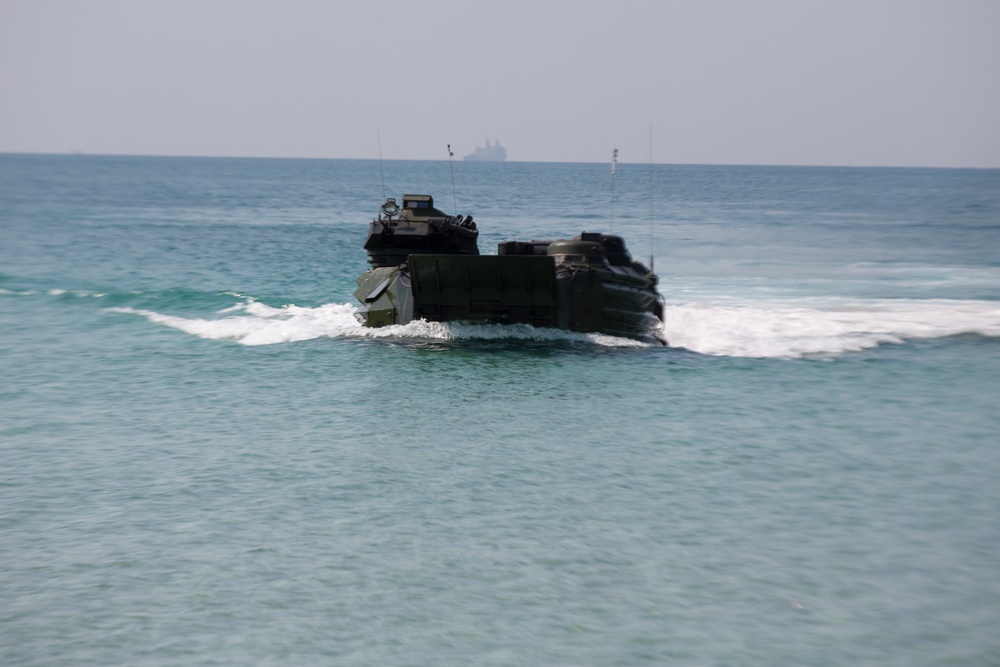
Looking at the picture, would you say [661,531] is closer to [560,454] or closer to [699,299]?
[560,454]

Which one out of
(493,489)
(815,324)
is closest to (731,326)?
(815,324)

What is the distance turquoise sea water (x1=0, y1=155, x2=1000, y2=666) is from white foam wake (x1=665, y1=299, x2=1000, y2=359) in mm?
187

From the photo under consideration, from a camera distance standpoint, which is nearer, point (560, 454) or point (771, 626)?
point (771, 626)

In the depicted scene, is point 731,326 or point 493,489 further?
point 731,326

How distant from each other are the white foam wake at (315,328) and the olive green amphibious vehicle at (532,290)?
24 centimetres

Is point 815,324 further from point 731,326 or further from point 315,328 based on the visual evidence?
point 315,328

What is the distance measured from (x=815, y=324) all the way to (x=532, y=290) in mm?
9375

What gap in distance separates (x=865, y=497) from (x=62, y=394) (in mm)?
14428

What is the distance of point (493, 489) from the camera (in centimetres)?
1370

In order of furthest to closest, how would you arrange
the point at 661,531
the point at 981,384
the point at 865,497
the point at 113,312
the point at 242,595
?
the point at 113,312
the point at 981,384
the point at 865,497
the point at 661,531
the point at 242,595

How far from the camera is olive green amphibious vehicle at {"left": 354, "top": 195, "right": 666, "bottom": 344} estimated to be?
2452 cm

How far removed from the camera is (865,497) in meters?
13.5

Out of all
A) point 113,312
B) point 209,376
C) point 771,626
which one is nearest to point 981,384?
point 771,626

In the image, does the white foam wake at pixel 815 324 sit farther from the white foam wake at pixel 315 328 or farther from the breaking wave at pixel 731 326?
the white foam wake at pixel 315 328
